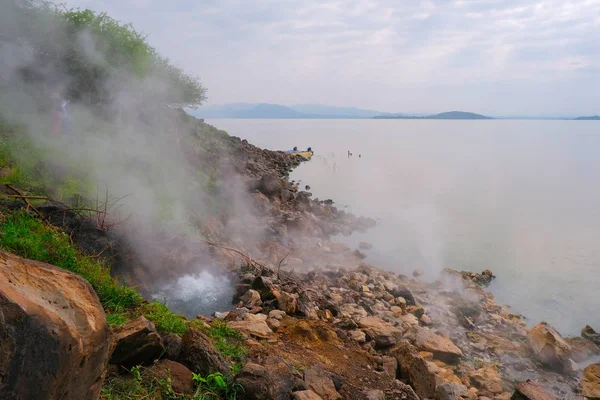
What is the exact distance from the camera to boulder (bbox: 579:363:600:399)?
8060mm

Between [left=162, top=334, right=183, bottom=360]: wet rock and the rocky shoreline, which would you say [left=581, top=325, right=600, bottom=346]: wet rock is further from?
[left=162, top=334, right=183, bottom=360]: wet rock

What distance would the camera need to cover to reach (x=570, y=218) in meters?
23.8

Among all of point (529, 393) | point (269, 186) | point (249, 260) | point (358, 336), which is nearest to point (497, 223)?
point (269, 186)

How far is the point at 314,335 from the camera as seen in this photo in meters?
6.87

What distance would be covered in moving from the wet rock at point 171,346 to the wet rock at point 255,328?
184 cm

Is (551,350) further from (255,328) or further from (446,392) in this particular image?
(255,328)

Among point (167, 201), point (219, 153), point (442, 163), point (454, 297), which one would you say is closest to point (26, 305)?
point (167, 201)

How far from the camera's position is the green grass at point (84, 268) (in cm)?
530

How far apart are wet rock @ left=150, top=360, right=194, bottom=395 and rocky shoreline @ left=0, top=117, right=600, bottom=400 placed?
0.01 m

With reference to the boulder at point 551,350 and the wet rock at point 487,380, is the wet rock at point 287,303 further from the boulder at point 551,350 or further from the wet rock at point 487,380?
the boulder at point 551,350

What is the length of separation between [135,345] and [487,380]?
7.49 meters

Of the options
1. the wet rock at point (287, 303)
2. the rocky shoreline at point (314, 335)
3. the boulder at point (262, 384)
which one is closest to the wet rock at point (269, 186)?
the rocky shoreline at point (314, 335)

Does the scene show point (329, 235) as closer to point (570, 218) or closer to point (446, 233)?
point (446, 233)

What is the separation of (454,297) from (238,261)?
7.27 meters
